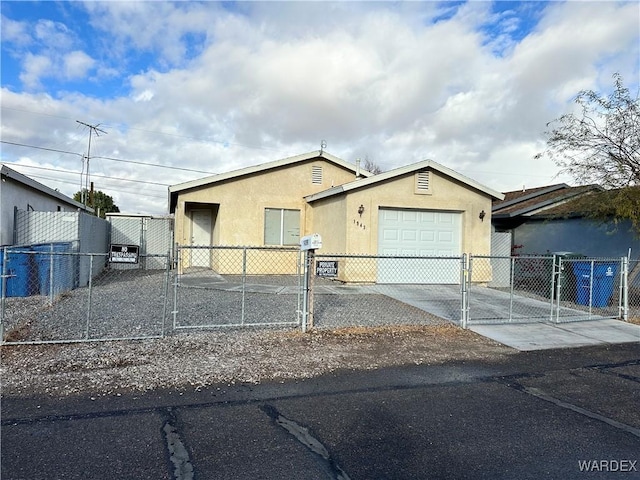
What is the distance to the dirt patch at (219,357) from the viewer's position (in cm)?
489

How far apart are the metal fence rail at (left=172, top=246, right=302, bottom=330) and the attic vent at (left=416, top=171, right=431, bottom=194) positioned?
4.89 m

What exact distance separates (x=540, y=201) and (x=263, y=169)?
35.8 feet

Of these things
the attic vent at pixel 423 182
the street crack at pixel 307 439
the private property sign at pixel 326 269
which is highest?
the attic vent at pixel 423 182

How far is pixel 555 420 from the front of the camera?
4203 millimetres

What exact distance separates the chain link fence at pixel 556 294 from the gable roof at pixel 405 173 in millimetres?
2410

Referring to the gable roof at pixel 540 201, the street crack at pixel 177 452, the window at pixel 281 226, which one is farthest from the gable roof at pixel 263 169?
the street crack at pixel 177 452

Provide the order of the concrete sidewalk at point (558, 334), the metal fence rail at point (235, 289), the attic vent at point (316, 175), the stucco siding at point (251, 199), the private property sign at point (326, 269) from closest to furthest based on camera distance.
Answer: the private property sign at point (326, 269), the concrete sidewalk at point (558, 334), the metal fence rail at point (235, 289), the stucco siding at point (251, 199), the attic vent at point (316, 175)

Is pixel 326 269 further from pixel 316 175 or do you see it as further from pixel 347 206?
pixel 316 175

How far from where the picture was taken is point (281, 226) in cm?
1602

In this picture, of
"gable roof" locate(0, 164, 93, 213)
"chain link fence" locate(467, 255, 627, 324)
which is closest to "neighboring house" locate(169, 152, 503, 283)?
"chain link fence" locate(467, 255, 627, 324)

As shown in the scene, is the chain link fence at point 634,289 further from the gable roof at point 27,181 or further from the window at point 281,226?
the gable roof at point 27,181

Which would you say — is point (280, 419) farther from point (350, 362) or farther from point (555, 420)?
point (555, 420)

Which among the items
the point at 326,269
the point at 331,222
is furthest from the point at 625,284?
the point at 331,222

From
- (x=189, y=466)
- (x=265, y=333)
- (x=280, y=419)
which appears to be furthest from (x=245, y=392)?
(x=265, y=333)
